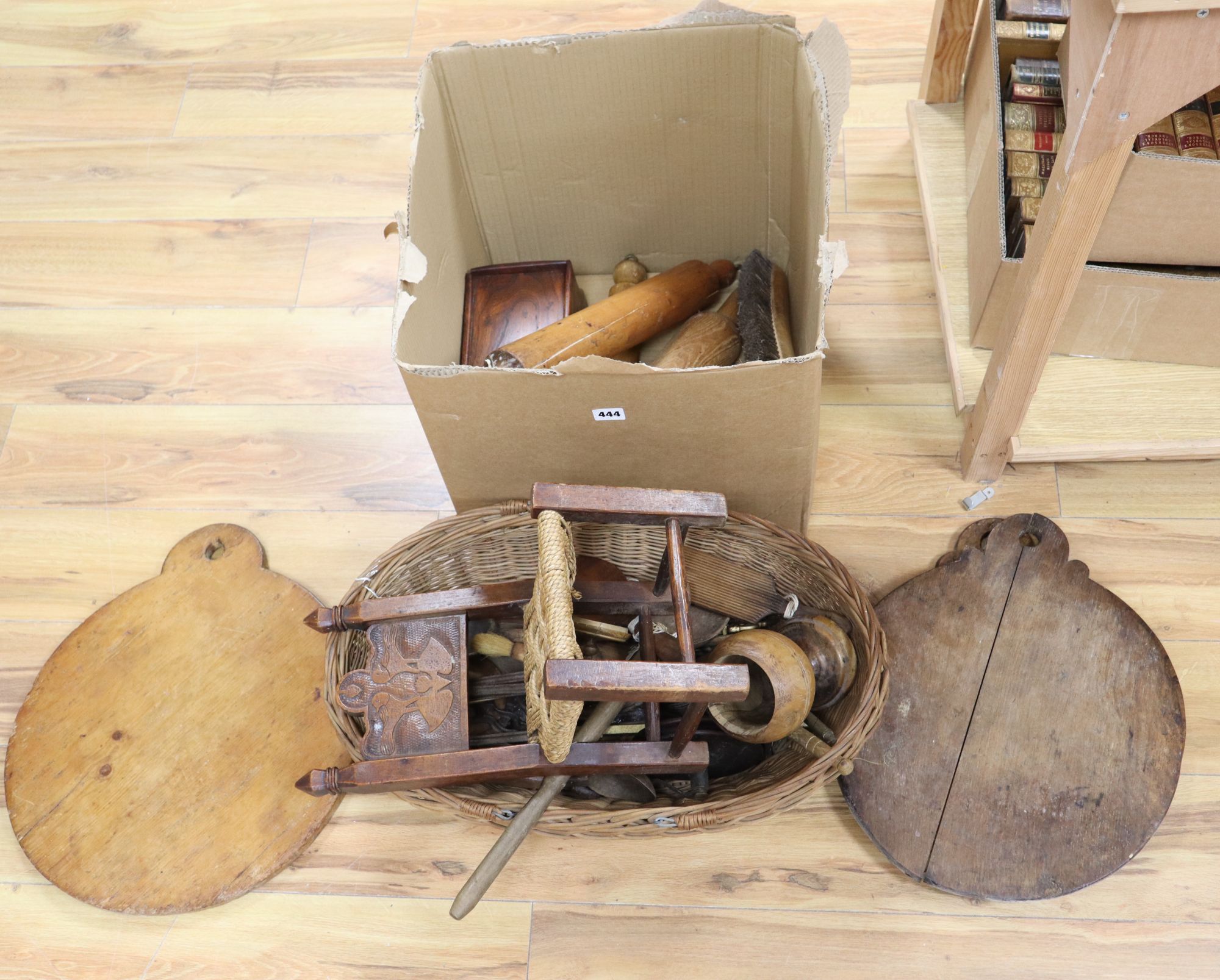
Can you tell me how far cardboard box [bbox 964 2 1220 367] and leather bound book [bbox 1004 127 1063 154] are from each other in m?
0.02

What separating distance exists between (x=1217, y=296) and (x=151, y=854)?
152 centimetres

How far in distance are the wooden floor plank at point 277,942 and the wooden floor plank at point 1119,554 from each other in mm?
653

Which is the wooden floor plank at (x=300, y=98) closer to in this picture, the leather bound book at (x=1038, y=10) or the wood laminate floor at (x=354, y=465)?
the wood laminate floor at (x=354, y=465)

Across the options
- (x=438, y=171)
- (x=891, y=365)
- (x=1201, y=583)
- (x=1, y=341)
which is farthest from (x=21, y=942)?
(x=1201, y=583)

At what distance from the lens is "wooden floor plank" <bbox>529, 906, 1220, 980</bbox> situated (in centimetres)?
119

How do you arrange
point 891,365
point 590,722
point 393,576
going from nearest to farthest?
point 590,722 < point 393,576 < point 891,365

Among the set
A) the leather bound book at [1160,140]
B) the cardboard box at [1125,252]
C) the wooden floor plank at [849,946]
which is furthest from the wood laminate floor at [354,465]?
the leather bound book at [1160,140]

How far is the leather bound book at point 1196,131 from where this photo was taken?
120 cm

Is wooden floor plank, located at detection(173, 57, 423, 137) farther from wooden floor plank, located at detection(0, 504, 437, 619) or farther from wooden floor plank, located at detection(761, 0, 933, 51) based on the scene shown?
wooden floor plank, located at detection(0, 504, 437, 619)

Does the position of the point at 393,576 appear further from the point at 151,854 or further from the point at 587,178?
the point at 587,178

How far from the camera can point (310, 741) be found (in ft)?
4.51

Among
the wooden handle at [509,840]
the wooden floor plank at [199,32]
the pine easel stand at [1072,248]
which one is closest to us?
the pine easel stand at [1072,248]

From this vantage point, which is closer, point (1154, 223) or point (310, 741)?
point (1154, 223)

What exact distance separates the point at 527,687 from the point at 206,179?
4.29ft
